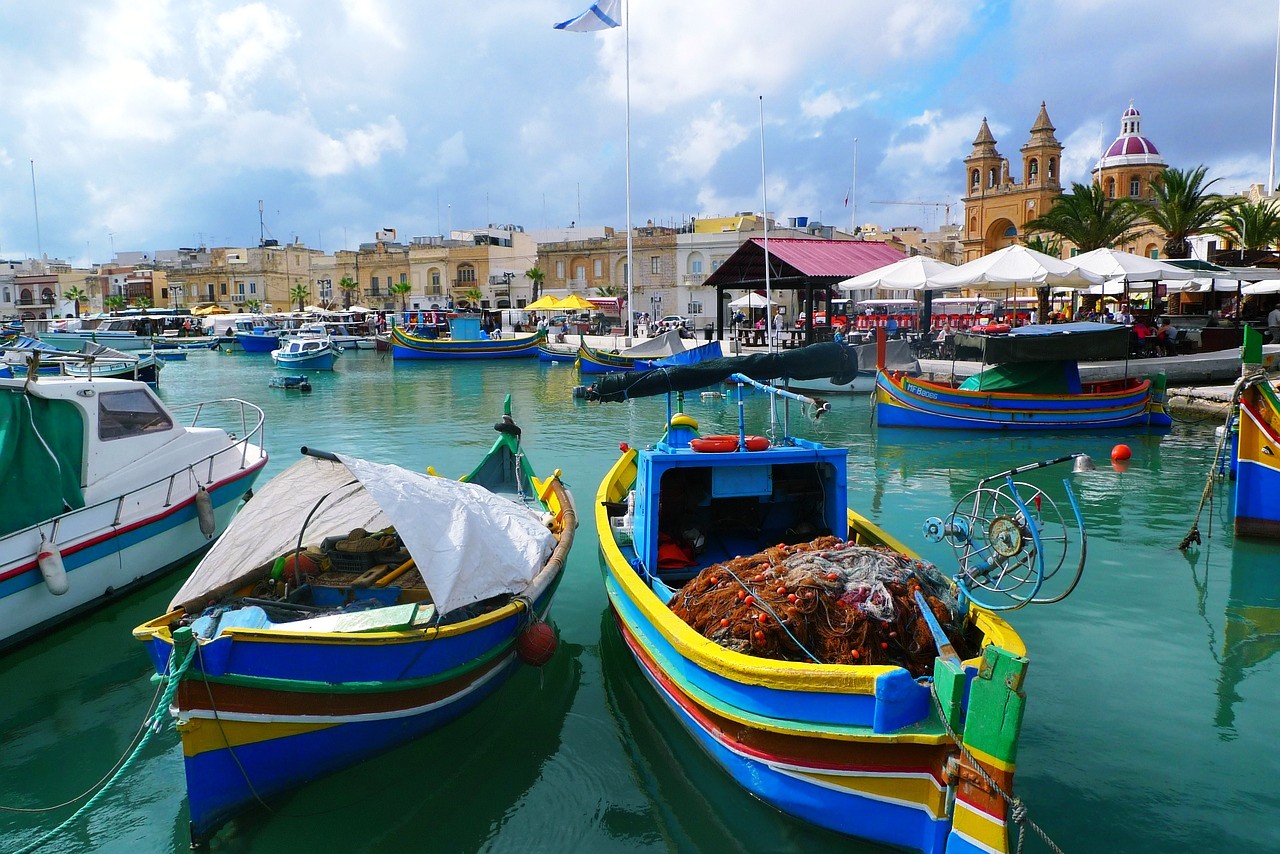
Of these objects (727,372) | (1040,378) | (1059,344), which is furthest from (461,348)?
(727,372)

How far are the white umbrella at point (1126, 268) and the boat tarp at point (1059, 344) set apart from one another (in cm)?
507

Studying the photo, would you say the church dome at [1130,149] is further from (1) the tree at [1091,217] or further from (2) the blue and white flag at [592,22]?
(2) the blue and white flag at [592,22]

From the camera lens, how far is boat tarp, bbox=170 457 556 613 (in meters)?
6.76

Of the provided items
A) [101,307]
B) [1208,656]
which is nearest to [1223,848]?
[1208,656]

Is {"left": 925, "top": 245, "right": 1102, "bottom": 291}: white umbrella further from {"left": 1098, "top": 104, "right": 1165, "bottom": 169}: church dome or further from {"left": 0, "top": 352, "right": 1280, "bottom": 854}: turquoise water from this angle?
{"left": 1098, "top": 104, "right": 1165, "bottom": 169}: church dome

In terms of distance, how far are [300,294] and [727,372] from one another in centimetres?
7511

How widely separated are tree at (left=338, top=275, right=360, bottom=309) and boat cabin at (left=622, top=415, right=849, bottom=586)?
7473cm

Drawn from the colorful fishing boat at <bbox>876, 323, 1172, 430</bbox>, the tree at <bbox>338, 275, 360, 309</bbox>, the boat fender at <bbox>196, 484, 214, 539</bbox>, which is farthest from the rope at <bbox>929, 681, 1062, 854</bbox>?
the tree at <bbox>338, 275, 360, 309</bbox>

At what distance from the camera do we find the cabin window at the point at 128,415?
1037 centimetres

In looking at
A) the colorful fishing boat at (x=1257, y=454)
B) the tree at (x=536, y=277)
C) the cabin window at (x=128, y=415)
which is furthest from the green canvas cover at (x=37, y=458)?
the tree at (x=536, y=277)

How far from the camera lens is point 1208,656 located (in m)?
8.66

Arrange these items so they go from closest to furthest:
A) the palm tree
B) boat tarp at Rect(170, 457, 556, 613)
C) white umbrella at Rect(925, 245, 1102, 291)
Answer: boat tarp at Rect(170, 457, 556, 613)
white umbrella at Rect(925, 245, 1102, 291)
the palm tree

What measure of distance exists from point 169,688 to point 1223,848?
6823mm

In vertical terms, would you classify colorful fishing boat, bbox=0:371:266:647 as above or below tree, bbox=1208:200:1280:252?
below
